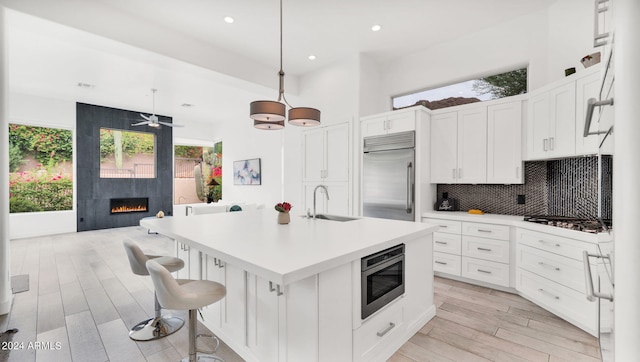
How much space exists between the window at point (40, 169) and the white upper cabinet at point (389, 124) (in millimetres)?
7396

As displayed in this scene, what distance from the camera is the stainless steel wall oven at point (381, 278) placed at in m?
1.77

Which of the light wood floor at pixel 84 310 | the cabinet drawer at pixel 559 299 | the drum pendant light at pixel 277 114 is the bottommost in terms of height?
the light wood floor at pixel 84 310

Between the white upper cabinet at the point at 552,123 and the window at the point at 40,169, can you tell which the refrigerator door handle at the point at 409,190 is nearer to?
the white upper cabinet at the point at 552,123

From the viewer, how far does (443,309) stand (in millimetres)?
2740

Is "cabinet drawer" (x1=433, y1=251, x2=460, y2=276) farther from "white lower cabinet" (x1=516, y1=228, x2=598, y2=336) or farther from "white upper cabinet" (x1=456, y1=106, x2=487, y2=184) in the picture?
"white upper cabinet" (x1=456, y1=106, x2=487, y2=184)

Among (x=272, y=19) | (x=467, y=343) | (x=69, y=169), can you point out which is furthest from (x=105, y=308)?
(x=69, y=169)

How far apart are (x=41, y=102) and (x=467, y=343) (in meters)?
9.30

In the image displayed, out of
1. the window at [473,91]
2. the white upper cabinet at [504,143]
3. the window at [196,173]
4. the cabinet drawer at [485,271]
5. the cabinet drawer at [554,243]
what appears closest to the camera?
the cabinet drawer at [554,243]

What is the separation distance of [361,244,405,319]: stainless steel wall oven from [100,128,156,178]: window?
8.21 metres

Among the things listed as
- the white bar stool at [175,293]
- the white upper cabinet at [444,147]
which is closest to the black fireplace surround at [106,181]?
the white bar stool at [175,293]

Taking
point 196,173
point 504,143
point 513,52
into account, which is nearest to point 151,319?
point 504,143

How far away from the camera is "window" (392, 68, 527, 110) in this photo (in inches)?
143

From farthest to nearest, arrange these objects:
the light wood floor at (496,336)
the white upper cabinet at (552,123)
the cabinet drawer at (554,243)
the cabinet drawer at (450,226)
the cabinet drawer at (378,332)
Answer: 1. the cabinet drawer at (450,226)
2. the white upper cabinet at (552,123)
3. the cabinet drawer at (554,243)
4. the light wood floor at (496,336)
5. the cabinet drawer at (378,332)

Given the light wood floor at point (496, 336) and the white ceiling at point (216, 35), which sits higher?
the white ceiling at point (216, 35)
